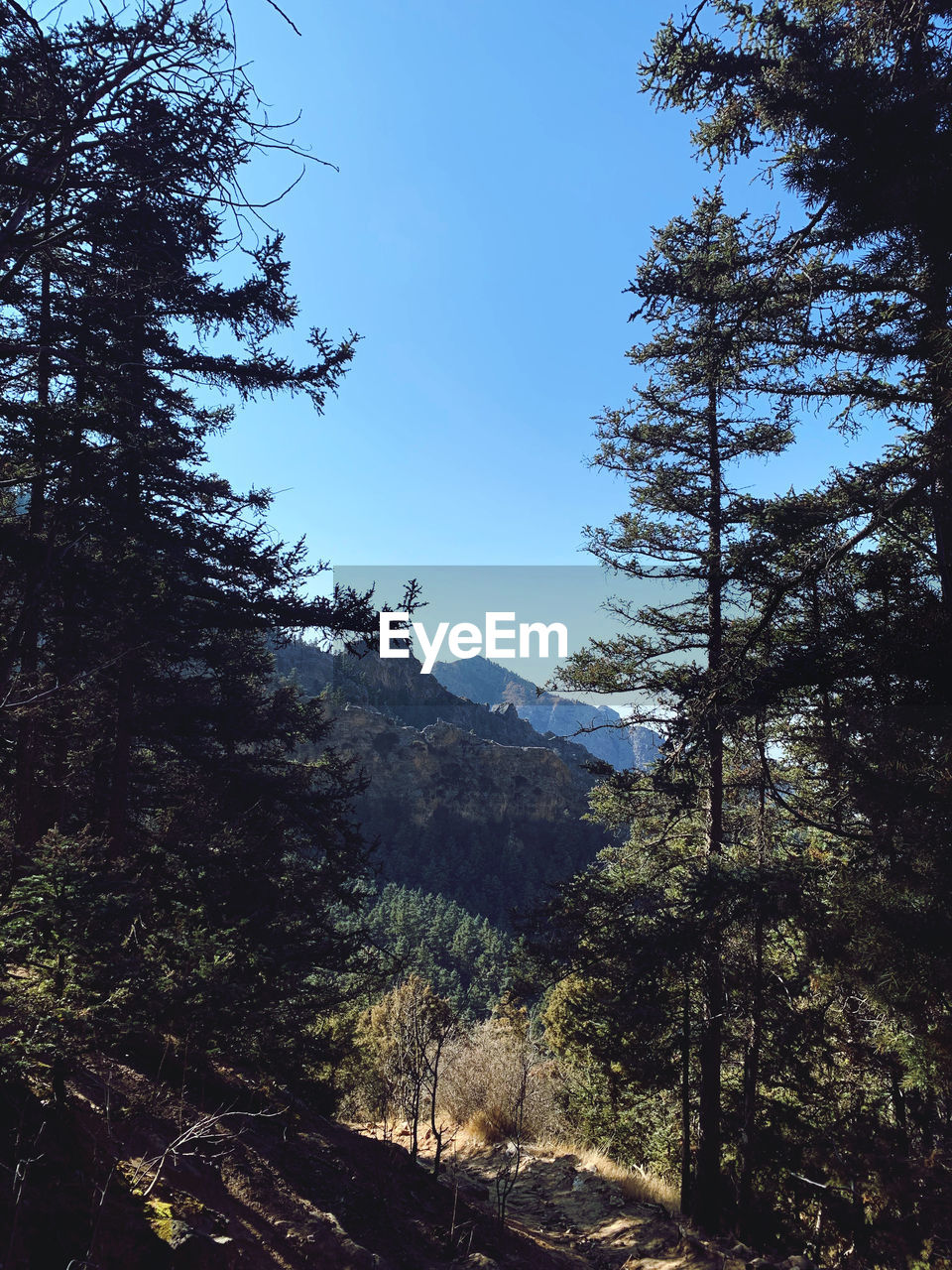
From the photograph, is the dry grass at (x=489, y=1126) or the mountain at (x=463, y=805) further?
the mountain at (x=463, y=805)

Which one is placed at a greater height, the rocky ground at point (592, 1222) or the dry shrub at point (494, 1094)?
the rocky ground at point (592, 1222)

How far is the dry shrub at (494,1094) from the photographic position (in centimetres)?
1502

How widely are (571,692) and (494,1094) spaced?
38.4 ft

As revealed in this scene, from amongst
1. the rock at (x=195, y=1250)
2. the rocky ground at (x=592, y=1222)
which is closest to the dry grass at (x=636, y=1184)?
the rocky ground at (x=592, y=1222)

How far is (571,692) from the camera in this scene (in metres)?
9.22

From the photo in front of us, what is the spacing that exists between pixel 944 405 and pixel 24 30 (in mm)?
5508

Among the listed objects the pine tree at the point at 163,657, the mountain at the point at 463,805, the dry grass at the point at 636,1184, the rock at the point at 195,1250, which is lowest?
the mountain at the point at 463,805

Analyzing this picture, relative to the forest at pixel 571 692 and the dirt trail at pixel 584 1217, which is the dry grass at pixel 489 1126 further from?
the forest at pixel 571 692

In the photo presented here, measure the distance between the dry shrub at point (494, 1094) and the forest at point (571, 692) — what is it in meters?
4.96

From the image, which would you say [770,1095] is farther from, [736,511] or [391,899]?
[391,899]

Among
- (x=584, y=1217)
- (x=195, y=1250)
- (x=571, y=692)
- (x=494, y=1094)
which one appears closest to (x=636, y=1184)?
(x=584, y=1217)

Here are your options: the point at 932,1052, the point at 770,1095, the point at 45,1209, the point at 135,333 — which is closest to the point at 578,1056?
the point at 770,1095

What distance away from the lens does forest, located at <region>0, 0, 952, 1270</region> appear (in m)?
3.42

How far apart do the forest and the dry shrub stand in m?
4.96
